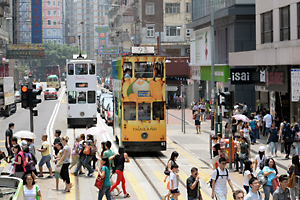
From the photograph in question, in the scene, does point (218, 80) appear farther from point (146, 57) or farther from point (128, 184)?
point (128, 184)

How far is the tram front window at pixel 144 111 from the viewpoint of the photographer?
2542 cm

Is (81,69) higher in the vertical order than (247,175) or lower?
higher

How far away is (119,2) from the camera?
11200cm

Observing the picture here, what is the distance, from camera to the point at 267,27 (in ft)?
112

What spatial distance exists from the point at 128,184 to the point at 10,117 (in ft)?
105

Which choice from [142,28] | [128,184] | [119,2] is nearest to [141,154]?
[128,184]

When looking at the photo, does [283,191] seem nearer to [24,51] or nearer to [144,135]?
[144,135]

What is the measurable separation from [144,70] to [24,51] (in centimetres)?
6817

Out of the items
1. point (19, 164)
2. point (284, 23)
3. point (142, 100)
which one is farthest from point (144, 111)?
point (284, 23)

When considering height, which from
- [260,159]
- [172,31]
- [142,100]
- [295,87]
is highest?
[172,31]

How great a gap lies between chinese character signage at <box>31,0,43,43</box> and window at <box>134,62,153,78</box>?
73.2 metres

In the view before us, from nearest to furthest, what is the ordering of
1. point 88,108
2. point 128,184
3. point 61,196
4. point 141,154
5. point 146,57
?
point 61,196 < point 128,184 < point 146,57 < point 141,154 < point 88,108

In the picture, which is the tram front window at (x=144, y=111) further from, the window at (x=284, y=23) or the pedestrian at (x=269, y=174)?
the pedestrian at (x=269, y=174)

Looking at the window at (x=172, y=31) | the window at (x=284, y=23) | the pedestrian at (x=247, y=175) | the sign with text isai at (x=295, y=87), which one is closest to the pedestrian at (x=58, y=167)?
the pedestrian at (x=247, y=175)
